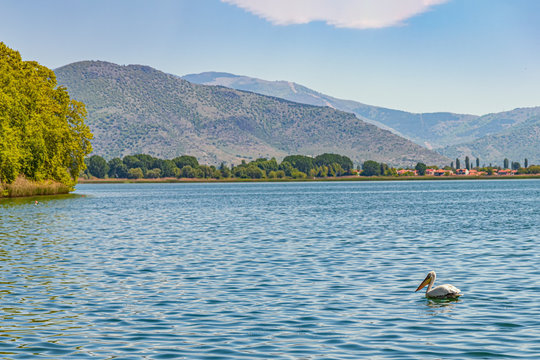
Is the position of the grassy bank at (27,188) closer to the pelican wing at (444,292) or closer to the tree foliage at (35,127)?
the tree foliage at (35,127)

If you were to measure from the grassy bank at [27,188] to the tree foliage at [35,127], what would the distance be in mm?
1240

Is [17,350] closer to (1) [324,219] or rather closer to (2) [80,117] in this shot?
(1) [324,219]

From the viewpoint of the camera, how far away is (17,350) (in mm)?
17500

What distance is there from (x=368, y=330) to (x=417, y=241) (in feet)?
91.5

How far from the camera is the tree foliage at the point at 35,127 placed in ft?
307

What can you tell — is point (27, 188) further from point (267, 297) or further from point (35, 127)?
point (267, 297)

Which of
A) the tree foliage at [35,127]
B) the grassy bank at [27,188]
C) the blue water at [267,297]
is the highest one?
the tree foliage at [35,127]

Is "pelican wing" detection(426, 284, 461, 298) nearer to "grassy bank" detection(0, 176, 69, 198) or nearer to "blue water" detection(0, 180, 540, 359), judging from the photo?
"blue water" detection(0, 180, 540, 359)

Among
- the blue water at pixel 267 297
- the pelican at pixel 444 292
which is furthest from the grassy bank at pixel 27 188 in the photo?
the pelican at pixel 444 292

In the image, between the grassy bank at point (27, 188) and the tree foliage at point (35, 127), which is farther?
the grassy bank at point (27, 188)

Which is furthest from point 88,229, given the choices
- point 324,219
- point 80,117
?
point 80,117

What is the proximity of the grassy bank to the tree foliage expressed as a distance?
1240 mm

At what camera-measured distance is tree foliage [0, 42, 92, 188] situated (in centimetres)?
9369

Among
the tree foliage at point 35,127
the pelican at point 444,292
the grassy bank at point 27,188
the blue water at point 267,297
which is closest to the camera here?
the blue water at point 267,297
